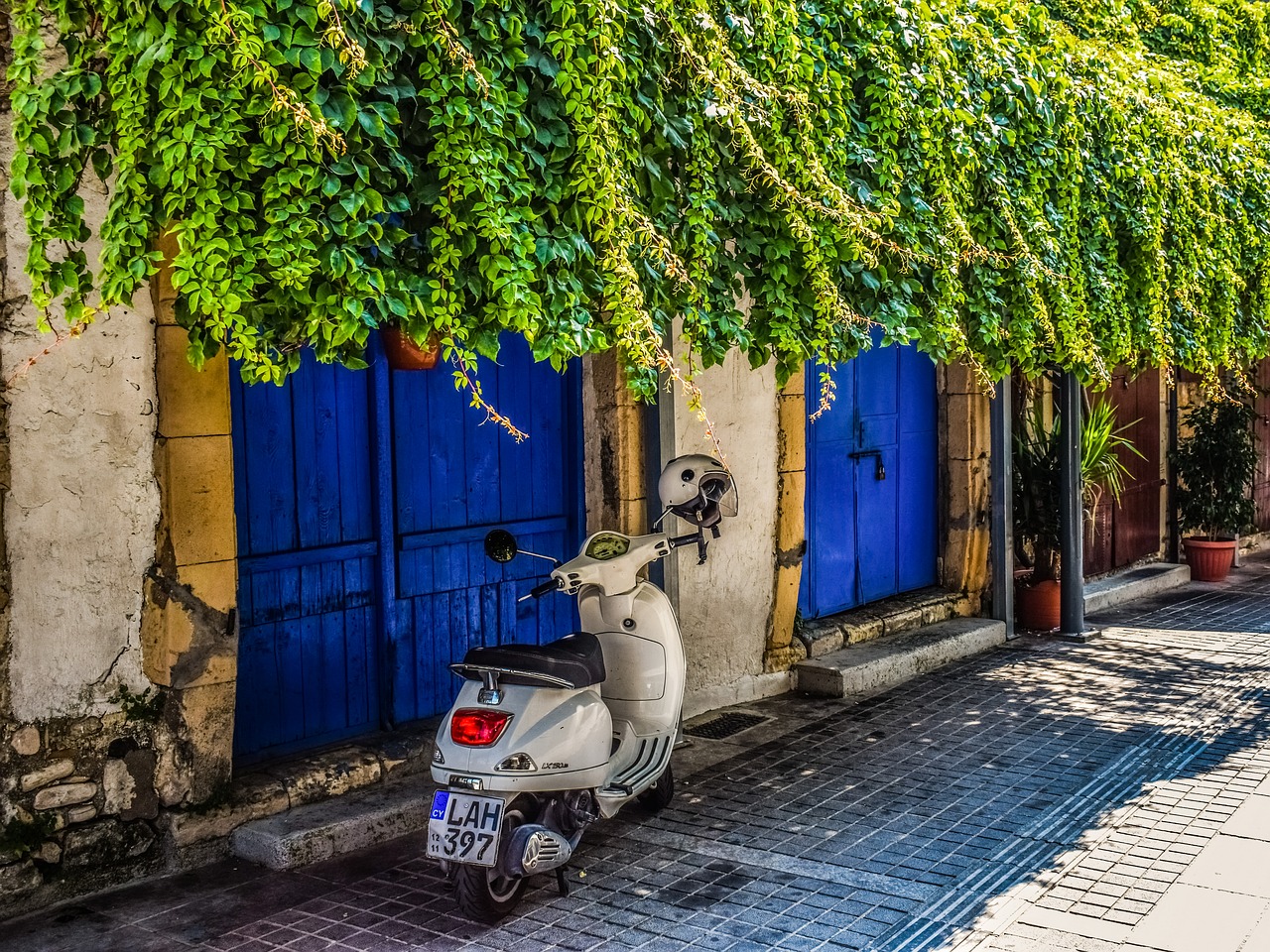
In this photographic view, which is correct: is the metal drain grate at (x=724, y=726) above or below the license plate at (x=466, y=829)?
below

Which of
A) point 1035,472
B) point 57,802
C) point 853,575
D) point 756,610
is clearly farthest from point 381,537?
point 1035,472

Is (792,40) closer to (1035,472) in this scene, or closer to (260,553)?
(260,553)

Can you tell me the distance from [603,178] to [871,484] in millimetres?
4847

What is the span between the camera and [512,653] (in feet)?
14.8

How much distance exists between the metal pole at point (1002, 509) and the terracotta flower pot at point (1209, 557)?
366 cm

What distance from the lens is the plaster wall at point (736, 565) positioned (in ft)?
23.4

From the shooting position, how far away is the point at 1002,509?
9242 millimetres

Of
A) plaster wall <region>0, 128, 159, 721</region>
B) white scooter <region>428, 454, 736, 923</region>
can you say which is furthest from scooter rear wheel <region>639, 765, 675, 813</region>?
plaster wall <region>0, 128, 159, 721</region>

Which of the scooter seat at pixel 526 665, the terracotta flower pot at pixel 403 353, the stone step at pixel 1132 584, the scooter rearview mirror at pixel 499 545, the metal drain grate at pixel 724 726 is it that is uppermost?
the terracotta flower pot at pixel 403 353

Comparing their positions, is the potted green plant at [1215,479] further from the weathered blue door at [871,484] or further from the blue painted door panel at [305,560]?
the blue painted door panel at [305,560]

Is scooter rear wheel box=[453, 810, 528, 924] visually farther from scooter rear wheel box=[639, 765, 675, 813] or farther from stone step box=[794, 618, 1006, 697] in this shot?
stone step box=[794, 618, 1006, 697]

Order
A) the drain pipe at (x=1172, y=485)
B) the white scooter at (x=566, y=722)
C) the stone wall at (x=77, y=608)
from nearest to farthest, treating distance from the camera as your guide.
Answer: the white scooter at (x=566, y=722) < the stone wall at (x=77, y=608) < the drain pipe at (x=1172, y=485)

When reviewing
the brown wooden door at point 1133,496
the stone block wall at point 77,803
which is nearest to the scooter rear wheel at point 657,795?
the stone block wall at point 77,803

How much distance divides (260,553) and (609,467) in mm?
1939
